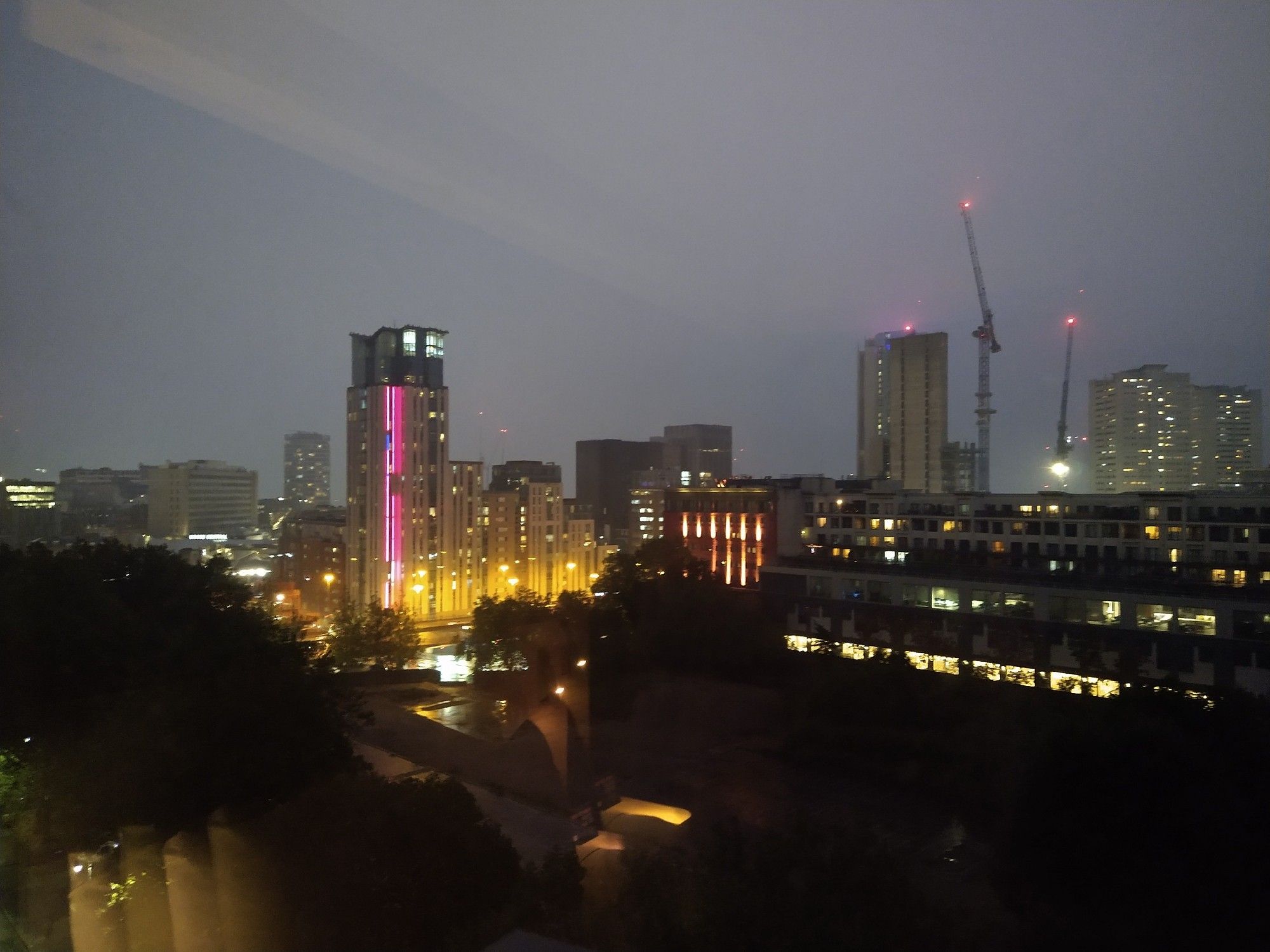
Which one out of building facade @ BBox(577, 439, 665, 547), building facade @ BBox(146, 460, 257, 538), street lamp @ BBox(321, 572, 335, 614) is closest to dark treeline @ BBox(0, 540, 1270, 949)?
building facade @ BBox(146, 460, 257, 538)

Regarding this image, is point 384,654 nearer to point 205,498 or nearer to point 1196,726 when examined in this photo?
point 205,498

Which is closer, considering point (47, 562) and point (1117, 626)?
point (47, 562)

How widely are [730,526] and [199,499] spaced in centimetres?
1183

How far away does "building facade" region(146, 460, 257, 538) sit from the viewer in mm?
15547

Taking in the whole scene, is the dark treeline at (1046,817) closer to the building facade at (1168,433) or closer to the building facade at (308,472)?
the building facade at (1168,433)

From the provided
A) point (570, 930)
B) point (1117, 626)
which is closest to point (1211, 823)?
point (570, 930)

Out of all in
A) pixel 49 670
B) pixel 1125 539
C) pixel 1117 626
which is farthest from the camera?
pixel 1125 539

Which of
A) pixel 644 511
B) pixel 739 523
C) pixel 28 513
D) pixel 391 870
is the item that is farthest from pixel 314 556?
pixel 391 870

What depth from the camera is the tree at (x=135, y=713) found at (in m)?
3.95

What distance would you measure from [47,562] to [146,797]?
11.5ft

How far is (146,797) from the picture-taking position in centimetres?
388

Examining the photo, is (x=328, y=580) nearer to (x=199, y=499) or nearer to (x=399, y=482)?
(x=399, y=482)

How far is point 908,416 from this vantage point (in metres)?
45.8

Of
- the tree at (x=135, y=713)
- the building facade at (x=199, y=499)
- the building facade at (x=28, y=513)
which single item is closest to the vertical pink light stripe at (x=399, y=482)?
→ the building facade at (x=199, y=499)
